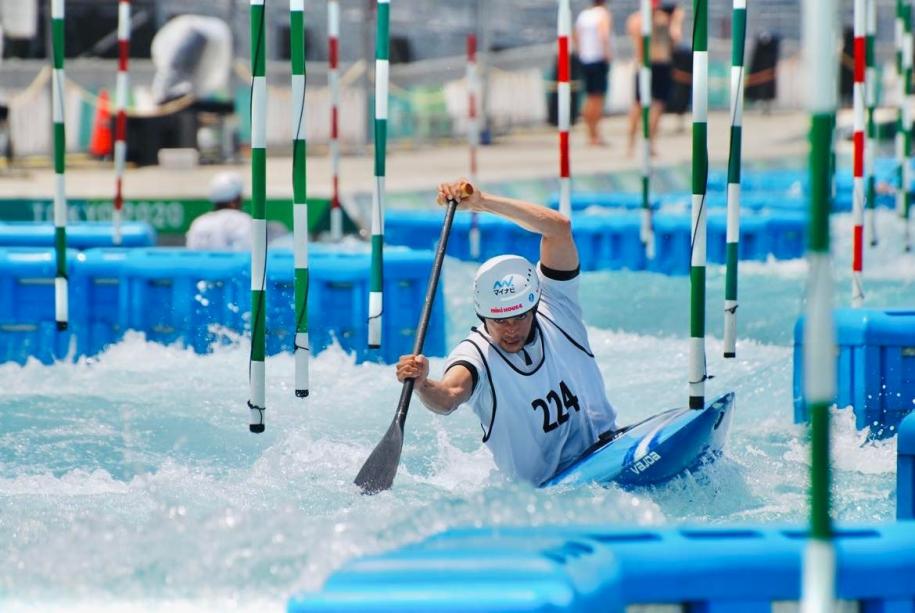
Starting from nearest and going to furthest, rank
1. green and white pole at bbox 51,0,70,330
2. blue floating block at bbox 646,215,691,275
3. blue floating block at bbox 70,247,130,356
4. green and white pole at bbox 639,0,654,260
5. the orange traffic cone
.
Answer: green and white pole at bbox 51,0,70,330, blue floating block at bbox 70,247,130,356, green and white pole at bbox 639,0,654,260, blue floating block at bbox 646,215,691,275, the orange traffic cone

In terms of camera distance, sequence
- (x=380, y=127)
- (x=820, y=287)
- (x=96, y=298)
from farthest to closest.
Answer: (x=96, y=298) < (x=380, y=127) < (x=820, y=287)

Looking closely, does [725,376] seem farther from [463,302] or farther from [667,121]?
[667,121]

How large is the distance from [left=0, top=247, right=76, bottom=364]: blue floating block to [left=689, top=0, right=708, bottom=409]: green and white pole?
3.90 m

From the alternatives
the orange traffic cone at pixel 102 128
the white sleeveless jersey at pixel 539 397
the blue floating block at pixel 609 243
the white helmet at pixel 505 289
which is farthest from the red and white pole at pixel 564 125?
the orange traffic cone at pixel 102 128

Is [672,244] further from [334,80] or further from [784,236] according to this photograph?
[334,80]

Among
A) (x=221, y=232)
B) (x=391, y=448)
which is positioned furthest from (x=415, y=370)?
(x=221, y=232)

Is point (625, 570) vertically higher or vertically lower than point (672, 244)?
higher

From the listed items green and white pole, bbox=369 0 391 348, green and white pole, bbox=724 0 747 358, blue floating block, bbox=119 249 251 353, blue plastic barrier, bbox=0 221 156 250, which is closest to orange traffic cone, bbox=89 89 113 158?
blue plastic barrier, bbox=0 221 156 250

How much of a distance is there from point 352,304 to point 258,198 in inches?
113

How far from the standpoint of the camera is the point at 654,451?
16.5 ft

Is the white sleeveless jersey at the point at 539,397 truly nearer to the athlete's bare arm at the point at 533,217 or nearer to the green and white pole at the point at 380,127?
the athlete's bare arm at the point at 533,217

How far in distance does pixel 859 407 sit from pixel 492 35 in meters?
11.2

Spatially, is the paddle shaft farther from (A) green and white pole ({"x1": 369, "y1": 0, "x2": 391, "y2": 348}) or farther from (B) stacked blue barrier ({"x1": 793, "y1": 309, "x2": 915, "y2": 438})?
(B) stacked blue barrier ({"x1": 793, "y1": 309, "x2": 915, "y2": 438})

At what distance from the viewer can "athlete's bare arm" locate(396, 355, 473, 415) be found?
4.85 meters
